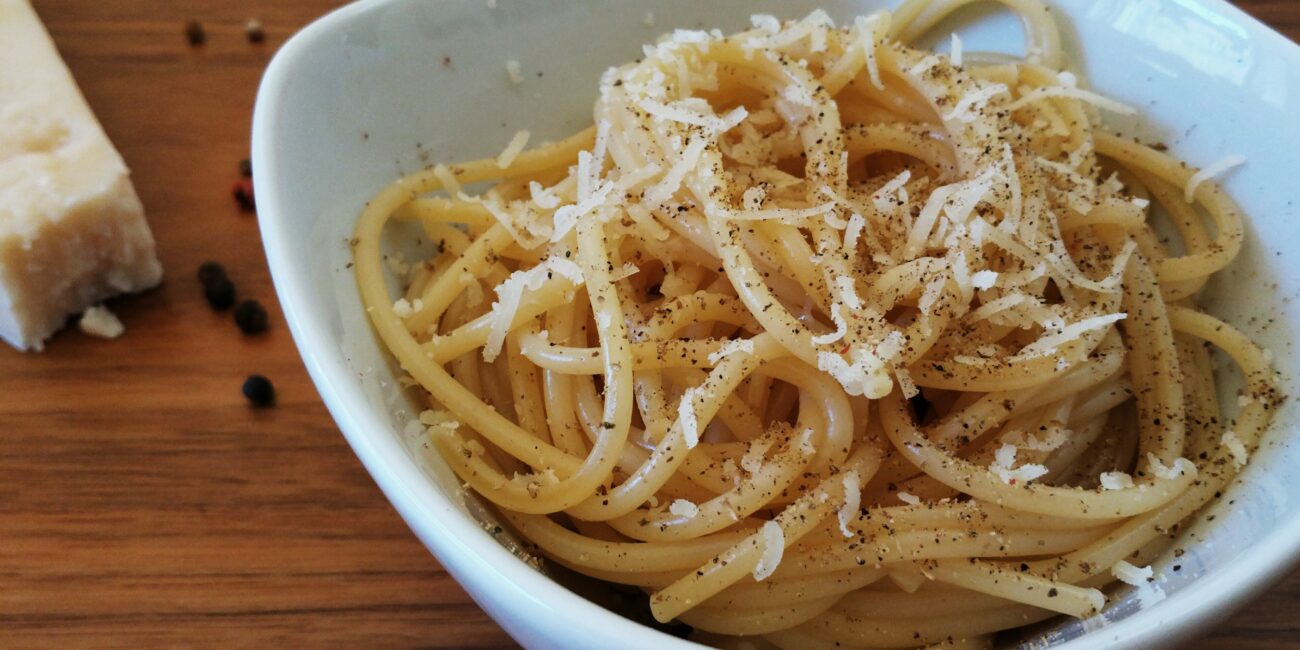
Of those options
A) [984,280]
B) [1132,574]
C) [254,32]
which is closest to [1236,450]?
[1132,574]

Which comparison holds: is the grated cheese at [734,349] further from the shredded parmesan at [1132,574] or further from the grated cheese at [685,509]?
the shredded parmesan at [1132,574]

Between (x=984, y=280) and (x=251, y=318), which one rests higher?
(x=984, y=280)

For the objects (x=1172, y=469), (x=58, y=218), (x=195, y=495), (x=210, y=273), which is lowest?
(x=195, y=495)

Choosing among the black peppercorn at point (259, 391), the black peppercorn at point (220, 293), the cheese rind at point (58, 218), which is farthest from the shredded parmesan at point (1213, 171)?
the cheese rind at point (58, 218)

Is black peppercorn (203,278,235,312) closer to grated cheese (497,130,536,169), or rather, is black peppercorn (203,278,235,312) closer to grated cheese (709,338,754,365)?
grated cheese (497,130,536,169)

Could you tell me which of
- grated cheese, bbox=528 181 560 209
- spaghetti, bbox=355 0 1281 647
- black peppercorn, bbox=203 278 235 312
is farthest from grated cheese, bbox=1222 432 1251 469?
black peppercorn, bbox=203 278 235 312

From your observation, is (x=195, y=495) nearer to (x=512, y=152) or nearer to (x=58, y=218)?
(x=58, y=218)

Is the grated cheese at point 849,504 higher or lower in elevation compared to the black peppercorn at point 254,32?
higher
